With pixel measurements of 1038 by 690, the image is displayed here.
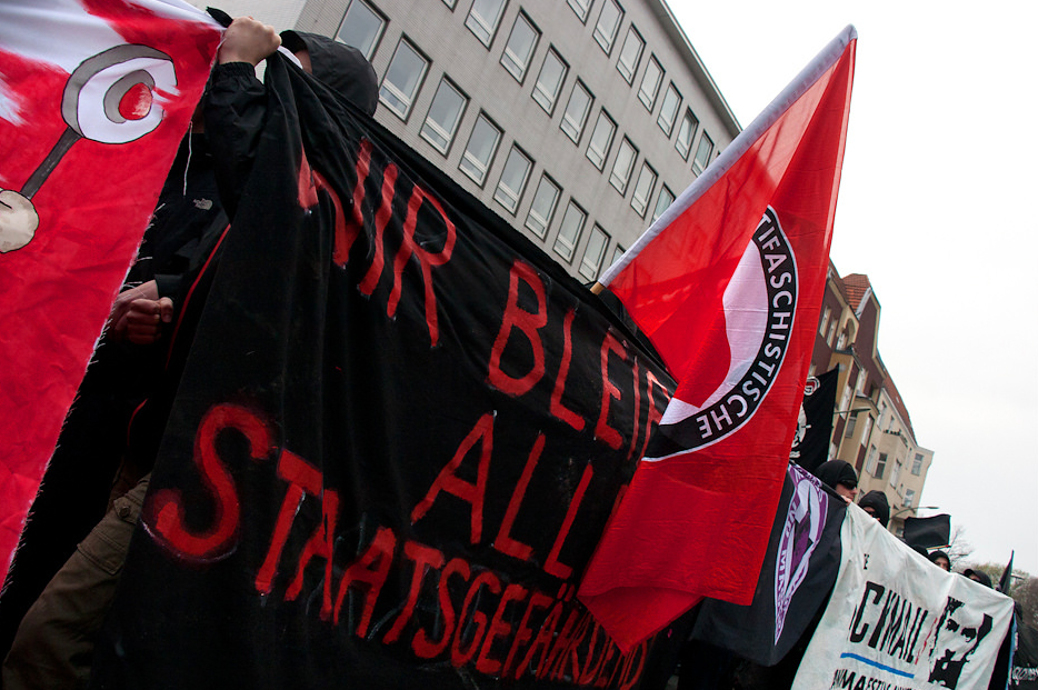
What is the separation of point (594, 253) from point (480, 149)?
572cm

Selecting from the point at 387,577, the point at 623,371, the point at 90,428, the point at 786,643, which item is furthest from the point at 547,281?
the point at 786,643

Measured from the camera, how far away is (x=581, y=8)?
21188 mm

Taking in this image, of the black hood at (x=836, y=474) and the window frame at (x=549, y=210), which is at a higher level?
the window frame at (x=549, y=210)

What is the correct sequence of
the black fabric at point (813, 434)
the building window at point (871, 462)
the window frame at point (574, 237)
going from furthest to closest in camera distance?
1. the building window at point (871, 462)
2. the window frame at point (574, 237)
3. the black fabric at point (813, 434)

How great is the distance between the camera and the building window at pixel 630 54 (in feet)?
75.5

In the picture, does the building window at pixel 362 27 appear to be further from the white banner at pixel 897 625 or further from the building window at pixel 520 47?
the white banner at pixel 897 625

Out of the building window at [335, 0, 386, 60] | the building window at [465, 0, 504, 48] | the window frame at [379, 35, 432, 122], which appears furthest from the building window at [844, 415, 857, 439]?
the building window at [335, 0, 386, 60]

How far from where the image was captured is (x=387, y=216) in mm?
2184

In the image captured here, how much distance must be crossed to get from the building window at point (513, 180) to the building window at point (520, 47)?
6.25 ft

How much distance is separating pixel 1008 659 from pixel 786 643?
3.76 metres

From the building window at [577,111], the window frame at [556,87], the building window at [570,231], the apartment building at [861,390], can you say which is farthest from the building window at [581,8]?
the apartment building at [861,390]

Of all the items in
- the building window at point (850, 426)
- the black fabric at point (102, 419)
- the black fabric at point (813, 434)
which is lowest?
the black fabric at point (102, 419)

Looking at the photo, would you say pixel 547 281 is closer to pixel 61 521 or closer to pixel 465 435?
pixel 465 435

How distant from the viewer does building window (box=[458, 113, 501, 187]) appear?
1872cm
